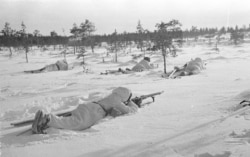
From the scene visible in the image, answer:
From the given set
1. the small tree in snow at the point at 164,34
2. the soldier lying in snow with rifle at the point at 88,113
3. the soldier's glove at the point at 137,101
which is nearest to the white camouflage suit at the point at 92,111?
the soldier lying in snow with rifle at the point at 88,113

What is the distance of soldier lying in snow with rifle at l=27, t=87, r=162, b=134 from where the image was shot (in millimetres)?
5988

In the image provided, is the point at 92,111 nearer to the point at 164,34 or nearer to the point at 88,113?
the point at 88,113

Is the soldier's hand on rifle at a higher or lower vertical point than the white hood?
lower

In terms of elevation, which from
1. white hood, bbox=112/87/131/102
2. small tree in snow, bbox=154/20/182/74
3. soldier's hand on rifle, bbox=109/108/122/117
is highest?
small tree in snow, bbox=154/20/182/74

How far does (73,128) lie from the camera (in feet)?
20.8

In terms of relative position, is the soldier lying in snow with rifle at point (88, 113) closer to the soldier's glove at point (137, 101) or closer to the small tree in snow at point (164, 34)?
the soldier's glove at point (137, 101)

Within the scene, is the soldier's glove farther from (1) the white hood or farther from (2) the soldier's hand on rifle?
(2) the soldier's hand on rifle

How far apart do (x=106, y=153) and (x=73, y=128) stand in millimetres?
1934

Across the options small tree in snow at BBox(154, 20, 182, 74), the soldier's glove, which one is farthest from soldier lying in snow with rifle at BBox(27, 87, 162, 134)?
small tree in snow at BBox(154, 20, 182, 74)

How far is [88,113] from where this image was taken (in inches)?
268

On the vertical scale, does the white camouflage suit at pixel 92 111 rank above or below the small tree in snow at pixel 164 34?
below

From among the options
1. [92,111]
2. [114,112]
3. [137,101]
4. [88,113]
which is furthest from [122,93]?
[88,113]

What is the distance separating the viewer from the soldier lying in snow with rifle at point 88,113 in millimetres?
5988

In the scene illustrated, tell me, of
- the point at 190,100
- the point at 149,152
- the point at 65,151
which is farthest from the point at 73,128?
the point at 190,100
